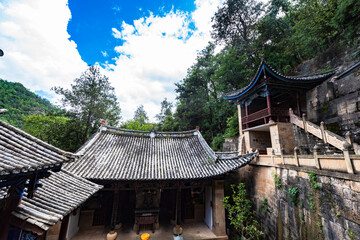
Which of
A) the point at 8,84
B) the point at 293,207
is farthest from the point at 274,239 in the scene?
the point at 8,84

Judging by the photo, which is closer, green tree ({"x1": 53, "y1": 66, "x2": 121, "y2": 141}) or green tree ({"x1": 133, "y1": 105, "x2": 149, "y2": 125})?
green tree ({"x1": 53, "y1": 66, "x2": 121, "y2": 141})

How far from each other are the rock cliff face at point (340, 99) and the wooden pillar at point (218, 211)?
6480 mm

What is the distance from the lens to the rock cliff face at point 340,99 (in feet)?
22.3

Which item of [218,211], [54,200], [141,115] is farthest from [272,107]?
[141,115]

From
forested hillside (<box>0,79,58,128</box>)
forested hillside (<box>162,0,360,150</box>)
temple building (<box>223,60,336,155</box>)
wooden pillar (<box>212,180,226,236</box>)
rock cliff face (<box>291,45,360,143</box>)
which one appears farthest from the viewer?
forested hillside (<box>0,79,58,128</box>)

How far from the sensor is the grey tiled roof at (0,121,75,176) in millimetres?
2204

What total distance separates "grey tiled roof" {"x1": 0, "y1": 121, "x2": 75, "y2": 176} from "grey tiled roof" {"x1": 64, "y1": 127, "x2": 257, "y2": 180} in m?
4.10

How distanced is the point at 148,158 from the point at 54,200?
5428mm

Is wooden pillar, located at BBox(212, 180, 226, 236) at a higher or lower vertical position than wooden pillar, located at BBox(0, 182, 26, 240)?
lower

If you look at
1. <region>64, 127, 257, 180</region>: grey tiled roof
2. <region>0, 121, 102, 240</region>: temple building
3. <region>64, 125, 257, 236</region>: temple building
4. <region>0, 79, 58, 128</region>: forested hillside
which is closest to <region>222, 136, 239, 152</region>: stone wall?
<region>64, 127, 257, 180</region>: grey tiled roof

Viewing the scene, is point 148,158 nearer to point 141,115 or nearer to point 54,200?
point 54,200

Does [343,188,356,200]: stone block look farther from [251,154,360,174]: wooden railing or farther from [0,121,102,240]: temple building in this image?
[0,121,102,240]: temple building

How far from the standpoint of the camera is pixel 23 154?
271 cm

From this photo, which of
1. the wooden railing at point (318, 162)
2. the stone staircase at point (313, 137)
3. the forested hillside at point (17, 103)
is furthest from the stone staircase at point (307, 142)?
the forested hillside at point (17, 103)
